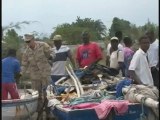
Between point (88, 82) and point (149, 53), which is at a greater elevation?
point (149, 53)

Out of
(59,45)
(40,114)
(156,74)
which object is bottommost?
(40,114)

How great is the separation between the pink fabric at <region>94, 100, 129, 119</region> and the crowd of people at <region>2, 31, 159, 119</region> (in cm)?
66

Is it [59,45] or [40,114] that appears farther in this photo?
[59,45]

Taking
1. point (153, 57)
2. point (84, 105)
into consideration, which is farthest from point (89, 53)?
point (84, 105)

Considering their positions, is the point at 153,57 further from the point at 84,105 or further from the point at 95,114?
the point at 95,114

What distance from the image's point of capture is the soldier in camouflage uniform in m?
9.34

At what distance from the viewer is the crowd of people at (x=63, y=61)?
757 cm

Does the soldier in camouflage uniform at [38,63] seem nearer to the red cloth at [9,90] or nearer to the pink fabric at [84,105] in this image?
the red cloth at [9,90]

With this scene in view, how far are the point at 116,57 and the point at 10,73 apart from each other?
2.65 meters

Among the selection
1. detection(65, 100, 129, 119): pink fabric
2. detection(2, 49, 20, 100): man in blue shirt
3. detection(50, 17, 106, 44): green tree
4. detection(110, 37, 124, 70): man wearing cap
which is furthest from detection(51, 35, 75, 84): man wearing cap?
detection(50, 17, 106, 44): green tree

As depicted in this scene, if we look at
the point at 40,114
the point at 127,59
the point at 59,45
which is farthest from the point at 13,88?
the point at 127,59

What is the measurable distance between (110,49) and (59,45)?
1.40 meters

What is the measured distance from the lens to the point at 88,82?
406 inches

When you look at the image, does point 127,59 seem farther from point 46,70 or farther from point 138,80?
point 138,80
